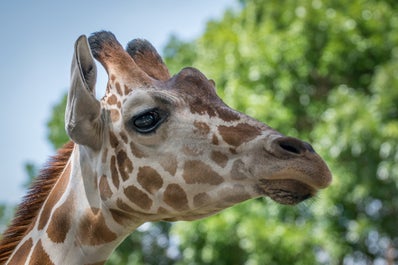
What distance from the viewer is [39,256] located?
4836 millimetres

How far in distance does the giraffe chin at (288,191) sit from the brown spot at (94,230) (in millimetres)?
1049

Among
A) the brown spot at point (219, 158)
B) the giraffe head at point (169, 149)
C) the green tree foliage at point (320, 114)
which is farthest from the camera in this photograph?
the green tree foliage at point (320, 114)

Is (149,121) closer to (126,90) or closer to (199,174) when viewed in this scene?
(126,90)

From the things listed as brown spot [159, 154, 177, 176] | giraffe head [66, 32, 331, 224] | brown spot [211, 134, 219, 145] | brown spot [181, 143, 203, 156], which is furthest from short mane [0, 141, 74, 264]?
brown spot [211, 134, 219, 145]

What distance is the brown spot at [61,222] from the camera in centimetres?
482

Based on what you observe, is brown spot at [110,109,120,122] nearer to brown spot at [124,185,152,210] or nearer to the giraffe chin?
brown spot at [124,185,152,210]

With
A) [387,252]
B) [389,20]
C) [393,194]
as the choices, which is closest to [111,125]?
[393,194]

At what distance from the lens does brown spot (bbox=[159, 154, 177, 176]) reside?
4.63 meters

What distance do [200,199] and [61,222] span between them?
0.90m

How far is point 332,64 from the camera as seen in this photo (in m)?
20.6

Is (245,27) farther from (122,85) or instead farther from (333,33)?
(122,85)

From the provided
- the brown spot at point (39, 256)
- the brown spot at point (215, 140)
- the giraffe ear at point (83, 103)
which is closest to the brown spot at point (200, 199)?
the brown spot at point (215, 140)

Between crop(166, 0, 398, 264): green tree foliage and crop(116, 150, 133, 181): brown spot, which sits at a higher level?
crop(116, 150, 133, 181): brown spot

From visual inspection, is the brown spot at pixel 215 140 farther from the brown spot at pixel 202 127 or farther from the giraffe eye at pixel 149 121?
the giraffe eye at pixel 149 121
